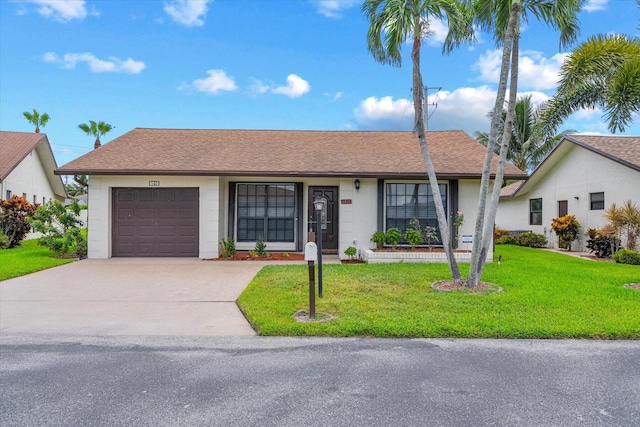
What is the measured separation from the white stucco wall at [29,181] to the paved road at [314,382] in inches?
679

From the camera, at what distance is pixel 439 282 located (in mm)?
8117

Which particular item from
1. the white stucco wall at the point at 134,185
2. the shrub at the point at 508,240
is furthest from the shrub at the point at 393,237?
the shrub at the point at 508,240

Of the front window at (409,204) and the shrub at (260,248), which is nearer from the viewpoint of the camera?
the front window at (409,204)

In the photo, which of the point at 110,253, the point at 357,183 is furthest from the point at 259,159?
the point at 110,253

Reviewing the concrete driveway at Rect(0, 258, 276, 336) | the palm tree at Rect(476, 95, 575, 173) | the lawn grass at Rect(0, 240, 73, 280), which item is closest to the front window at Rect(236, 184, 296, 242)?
the concrete driveway at Rect(0, 258, 276, 336)

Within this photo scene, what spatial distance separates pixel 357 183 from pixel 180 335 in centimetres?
810

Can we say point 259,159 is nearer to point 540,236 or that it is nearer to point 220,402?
point 220,402

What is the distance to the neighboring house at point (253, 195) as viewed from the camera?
12.0 meters

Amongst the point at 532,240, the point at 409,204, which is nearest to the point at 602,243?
the point at 532,240

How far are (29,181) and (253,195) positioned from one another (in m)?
14.1

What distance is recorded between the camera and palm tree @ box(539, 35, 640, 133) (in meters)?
8.70

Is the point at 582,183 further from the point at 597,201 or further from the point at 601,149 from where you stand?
the point at 601,149

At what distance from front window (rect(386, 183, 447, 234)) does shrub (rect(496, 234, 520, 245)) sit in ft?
27.4

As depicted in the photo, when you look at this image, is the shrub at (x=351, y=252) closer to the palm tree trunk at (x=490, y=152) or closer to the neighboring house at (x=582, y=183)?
the palm tree trunk at (x=490, y=152)
